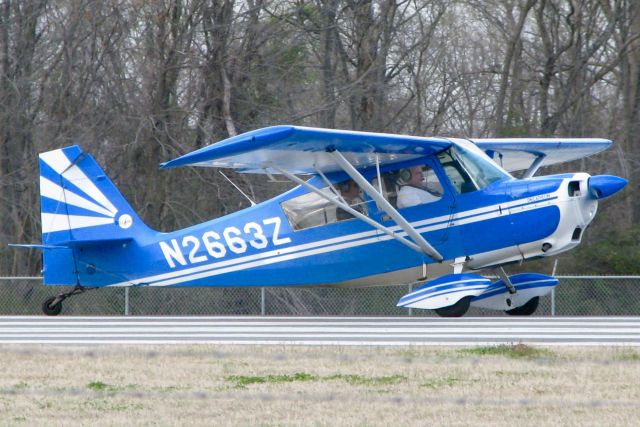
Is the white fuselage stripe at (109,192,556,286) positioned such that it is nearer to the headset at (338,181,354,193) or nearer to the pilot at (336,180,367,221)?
the pilot at (336,180,367,221)

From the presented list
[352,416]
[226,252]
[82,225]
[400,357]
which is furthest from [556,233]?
[352,416]

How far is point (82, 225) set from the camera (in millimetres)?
16391

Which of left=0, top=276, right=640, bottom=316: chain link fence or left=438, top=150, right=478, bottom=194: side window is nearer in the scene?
left=438, top=150, right=478, bottom=194: side window

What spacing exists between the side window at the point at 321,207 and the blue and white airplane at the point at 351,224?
0.02 metres

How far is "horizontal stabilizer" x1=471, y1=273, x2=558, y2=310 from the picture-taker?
A: 1488 cm

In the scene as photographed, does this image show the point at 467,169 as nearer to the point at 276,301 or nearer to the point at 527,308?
the point at 527,308

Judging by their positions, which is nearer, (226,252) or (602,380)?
(602,380)

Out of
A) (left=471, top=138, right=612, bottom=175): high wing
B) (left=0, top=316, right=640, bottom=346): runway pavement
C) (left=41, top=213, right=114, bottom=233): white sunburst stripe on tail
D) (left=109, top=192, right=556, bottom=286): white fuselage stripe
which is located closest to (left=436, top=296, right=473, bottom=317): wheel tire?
(left=0, top=316, right=640, bottom=346): runway pavement

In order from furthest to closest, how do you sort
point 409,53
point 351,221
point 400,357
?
point 409,53 < point 351,221 < point 400,357

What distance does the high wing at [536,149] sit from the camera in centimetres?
1656

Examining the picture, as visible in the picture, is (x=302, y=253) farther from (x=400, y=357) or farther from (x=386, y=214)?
(x=400, y=357)

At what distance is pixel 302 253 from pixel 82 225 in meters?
3.41

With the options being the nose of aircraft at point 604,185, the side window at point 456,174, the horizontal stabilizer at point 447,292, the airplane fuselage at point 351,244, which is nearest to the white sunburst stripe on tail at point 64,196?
the airplane fuselage at point 351,244

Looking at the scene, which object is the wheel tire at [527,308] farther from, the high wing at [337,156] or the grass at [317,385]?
the grass at [317,385]
